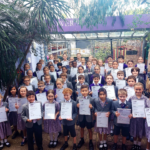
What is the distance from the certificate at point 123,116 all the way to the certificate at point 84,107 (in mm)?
613

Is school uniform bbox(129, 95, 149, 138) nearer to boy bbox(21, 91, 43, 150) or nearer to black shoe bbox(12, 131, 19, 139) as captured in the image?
boy bbox(21, 91, 43, 150)

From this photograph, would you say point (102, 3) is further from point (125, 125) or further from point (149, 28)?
point (125, 125)

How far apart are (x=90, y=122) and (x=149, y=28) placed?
16.2 feet

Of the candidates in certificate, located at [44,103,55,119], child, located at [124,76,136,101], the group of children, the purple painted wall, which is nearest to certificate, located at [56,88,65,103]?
the group of children

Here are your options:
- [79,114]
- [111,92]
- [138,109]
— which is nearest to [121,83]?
[111,92]

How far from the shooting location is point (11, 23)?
13.2ft

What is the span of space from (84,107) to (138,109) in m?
1.06

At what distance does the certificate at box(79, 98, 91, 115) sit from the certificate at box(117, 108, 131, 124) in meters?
0.61

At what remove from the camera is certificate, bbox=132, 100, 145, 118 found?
283 centimetres

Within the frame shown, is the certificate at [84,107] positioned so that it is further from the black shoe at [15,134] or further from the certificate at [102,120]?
the black shoe at [15,134]

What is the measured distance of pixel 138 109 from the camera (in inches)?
112

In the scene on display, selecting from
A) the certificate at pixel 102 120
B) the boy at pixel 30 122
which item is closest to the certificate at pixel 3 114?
the boy at pixel 30 122

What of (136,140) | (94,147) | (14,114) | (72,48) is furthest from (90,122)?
(72,48)

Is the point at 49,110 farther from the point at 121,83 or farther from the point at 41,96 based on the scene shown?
the point at 121,83
